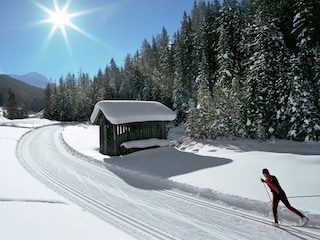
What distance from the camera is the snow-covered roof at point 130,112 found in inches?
712

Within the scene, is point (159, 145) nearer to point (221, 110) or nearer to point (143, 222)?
point (221, 110)

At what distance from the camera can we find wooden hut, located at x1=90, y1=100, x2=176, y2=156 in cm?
1848

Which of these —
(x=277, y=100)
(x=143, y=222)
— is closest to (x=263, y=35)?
(x=277, y=100)

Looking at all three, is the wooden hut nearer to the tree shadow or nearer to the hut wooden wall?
the hut wooden wall

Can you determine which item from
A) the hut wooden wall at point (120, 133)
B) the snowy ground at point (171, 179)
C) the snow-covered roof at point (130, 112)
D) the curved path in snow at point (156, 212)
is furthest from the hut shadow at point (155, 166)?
the snow-covered roof at point (130, 112)

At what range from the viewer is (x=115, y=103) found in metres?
19.8

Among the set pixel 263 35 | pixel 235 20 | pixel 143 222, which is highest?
pixel 235 20

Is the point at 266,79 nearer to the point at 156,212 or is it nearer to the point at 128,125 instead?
the point at 128,125

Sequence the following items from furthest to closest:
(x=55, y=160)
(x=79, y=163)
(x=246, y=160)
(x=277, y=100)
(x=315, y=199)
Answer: (x=277, y=100)
(x=55, y=160)
(x=79, y=163)
(x=246, y=160)
(x=315, y=199)

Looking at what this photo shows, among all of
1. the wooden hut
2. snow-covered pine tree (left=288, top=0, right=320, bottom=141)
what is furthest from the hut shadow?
snow-covered pine tree (left=288, top=0, right=320, bottom=141)

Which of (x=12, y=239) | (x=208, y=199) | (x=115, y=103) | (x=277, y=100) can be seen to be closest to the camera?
(x=12, y=239)

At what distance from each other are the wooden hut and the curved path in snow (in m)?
5.01

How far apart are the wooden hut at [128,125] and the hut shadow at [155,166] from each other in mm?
1100

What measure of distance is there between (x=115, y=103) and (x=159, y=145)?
455cm
